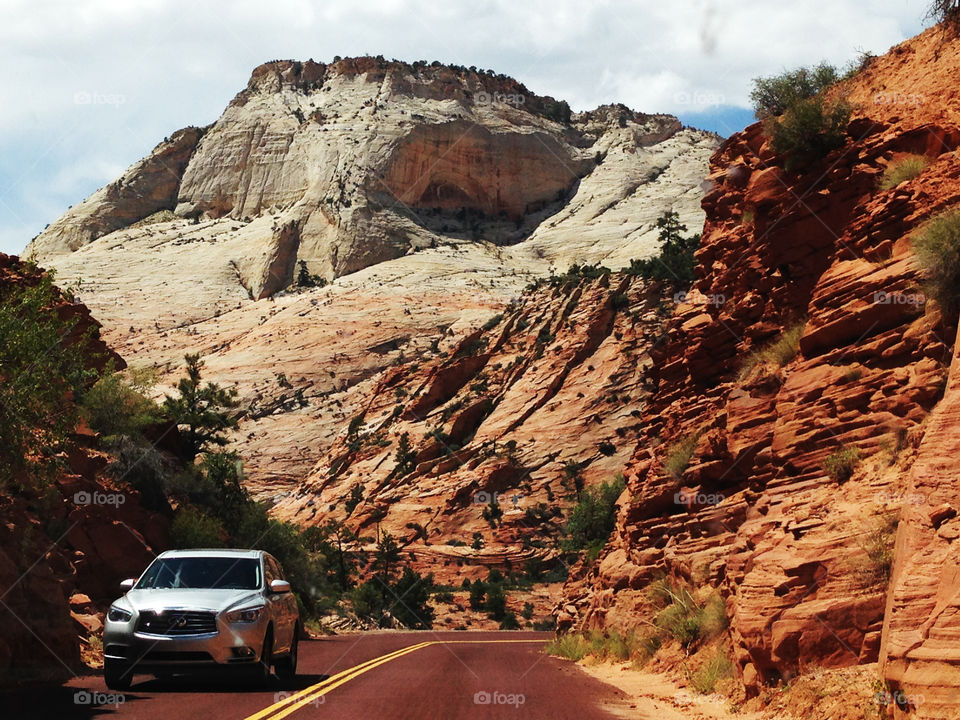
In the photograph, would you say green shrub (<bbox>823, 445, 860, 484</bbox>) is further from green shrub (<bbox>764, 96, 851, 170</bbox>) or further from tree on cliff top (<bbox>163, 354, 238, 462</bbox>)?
tree on cliff top (<bbox>163, 354, 238, 462</bbox>)

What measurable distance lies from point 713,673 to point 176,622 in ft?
23.8

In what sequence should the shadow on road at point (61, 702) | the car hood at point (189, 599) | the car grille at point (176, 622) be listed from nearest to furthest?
1. the shadow on road at point (61, 702)
2. the car grille at point (176, 622)
3. the car hood at point (189, 599)

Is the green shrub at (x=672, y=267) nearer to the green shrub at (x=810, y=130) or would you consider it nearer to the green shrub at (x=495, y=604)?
the green shrub at (x=495, y=604)

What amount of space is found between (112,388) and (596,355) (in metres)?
44.3

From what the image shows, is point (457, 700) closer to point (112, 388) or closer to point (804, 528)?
point (804, 528)

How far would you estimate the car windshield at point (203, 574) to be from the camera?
543 inches

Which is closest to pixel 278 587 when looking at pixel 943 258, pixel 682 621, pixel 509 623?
pixel 682 621

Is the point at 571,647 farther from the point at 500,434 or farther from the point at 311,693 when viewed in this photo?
the point at 500,434

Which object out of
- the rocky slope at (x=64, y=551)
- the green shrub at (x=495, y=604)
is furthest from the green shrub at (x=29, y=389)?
the green shrub at (x=495, y=604)

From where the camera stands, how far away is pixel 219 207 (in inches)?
5418

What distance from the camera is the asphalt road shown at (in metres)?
10.9

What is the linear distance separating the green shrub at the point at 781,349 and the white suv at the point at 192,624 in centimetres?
1026

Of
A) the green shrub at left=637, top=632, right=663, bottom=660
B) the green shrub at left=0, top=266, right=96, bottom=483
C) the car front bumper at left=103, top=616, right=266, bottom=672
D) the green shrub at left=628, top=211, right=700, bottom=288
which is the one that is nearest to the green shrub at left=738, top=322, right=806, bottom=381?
the green shrub at left=637, top=632, right=663, bottom=660

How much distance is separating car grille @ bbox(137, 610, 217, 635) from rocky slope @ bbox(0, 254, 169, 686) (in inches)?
71.5
